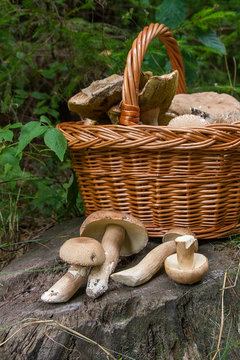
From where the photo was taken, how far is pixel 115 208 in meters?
1.67

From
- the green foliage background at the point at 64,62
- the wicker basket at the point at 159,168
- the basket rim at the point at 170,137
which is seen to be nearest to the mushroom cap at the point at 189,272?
the wicker basket at the point at 159,168

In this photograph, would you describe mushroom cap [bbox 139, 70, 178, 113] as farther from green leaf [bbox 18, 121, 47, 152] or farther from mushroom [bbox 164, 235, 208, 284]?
mushroom [bbox 164, 235, 208, 284]

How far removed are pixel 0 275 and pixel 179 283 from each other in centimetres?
84

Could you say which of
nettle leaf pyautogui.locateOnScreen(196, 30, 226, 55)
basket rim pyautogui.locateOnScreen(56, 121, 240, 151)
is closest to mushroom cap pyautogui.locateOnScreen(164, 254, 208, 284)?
basket rim pyautogui.locateOnScreen(56, 121, 240, 151)

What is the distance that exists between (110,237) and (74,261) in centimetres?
29

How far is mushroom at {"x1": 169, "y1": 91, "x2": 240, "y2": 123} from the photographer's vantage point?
1.81 metres

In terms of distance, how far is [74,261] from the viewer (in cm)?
118

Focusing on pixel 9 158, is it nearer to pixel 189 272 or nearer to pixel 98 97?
pixel 98 97

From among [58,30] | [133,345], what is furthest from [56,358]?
[58,30]

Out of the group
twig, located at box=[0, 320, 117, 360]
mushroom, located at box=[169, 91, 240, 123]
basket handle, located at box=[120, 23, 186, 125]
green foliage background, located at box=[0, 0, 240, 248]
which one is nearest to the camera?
twig, located at box=[0, 320, 117, 360]

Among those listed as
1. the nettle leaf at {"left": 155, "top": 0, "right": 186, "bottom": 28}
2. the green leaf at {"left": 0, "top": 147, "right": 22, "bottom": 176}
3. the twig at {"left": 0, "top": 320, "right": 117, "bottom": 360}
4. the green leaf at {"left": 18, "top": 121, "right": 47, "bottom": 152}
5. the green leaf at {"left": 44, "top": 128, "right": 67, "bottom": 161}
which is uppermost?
the nettle leaf at {"left": 155, "top": 0, "right": 186, "bottom": 28}

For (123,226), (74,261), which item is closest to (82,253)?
(74,261)

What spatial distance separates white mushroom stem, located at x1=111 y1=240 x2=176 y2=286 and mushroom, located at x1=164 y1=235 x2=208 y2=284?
88 millimetres

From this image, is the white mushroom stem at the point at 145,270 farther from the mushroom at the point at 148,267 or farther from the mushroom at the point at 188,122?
the mushroom at the point at 188,122
